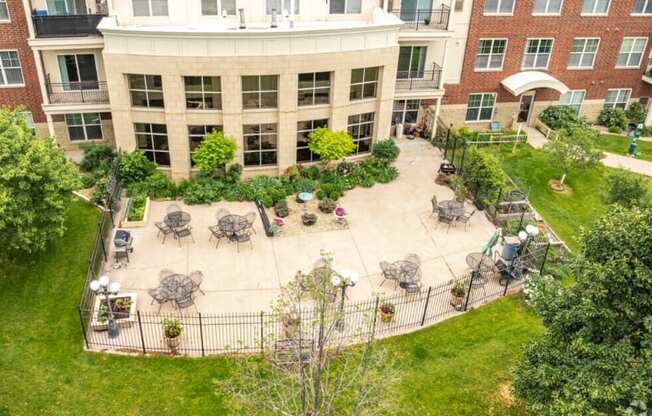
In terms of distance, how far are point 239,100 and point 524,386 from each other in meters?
17.7

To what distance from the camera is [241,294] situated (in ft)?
66.8

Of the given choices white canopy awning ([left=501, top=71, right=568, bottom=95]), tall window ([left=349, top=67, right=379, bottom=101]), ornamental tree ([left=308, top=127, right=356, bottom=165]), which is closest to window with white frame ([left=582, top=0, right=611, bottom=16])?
white canopy awning ([left=501, top=71, right=568, bottom=95])

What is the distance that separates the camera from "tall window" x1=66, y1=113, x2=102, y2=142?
2917 centimetres

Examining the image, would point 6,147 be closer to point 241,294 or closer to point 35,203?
point 35,203

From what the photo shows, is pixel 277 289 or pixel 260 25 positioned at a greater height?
pixel 260 25

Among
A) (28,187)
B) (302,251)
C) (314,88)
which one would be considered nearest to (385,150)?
(314,88)

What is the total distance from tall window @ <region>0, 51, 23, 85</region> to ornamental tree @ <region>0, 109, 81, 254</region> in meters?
8.92

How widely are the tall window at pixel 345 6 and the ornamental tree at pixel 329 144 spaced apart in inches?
253

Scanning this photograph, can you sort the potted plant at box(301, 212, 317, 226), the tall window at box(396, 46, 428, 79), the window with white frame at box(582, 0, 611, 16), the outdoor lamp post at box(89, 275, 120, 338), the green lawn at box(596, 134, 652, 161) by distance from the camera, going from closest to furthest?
the outdoor lamp post at box(89, 275, 120, 338) → the potted plant at box(301, 212, 317, 226) → the tall window at box(396, 46, 428, 79) → the window with white frame at box(582, 0, 611, 16) → the green lawn at box(596, 134, 652, 161)

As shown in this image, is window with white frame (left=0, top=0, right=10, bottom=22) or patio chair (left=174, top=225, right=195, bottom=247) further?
window with white frame (left=0, top=0, right=10, bottom=22)

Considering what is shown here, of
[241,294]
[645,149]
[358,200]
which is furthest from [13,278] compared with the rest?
[645,149]

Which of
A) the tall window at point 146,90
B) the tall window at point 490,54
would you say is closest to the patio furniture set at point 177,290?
the tall window at point 146,90

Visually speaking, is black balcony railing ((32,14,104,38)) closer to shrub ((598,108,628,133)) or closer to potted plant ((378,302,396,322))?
potted plant ((378,302,396,322))

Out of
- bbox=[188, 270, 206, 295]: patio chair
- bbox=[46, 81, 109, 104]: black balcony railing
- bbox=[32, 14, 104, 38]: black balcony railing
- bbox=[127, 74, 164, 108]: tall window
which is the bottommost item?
bbox=[188, 270, 206, 295]: patio chair
